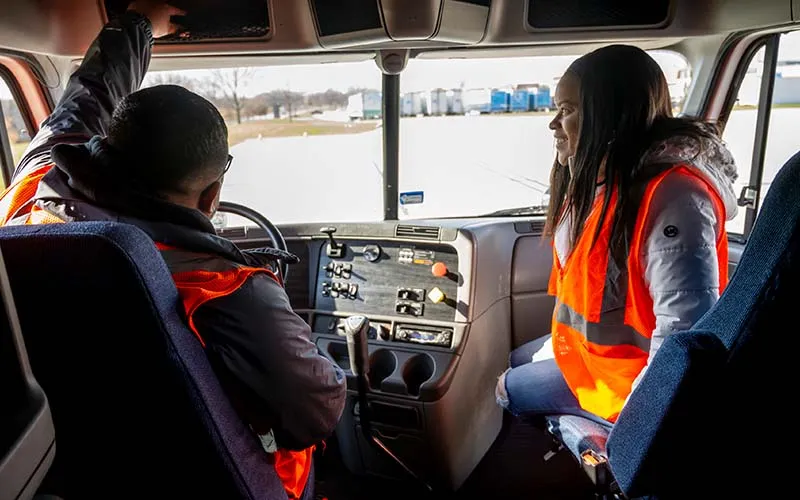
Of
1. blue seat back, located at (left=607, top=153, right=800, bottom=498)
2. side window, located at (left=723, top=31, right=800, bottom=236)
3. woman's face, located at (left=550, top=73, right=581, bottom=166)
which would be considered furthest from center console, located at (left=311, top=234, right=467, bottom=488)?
side window, located at (left=723, top=31, right=800, bottom=236)

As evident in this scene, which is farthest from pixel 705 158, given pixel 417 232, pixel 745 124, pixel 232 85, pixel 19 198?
pixel 232 85

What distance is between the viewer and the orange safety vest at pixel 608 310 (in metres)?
1.54

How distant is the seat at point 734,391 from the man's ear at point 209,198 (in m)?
1.05

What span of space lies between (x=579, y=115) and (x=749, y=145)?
1583 millimetres

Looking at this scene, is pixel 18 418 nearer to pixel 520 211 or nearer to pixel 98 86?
pixel 98 86

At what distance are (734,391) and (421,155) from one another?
2.07 meters

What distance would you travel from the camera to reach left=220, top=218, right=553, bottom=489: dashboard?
2506 mm

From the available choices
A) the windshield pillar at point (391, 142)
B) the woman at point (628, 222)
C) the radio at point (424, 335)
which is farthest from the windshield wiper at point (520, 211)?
the woman at point (628, 222)

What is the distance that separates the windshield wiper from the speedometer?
64 centimetres

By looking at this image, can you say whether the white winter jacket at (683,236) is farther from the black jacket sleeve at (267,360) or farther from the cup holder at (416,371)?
the cup holder at (416,371)

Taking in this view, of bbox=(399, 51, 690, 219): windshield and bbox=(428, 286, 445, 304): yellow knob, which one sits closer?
bbox=(428, 286, 445, 304): yellow knob

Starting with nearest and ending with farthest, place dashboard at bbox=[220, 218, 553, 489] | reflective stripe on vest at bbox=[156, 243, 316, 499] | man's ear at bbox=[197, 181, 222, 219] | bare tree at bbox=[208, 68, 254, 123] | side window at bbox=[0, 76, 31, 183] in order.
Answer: reflective stripe on vest at bbox=[156, 243, 316, 499] → man's ear at bbox=[197, 181, 222, 219] → side window at bbox=[0, 76, 31, 183] → dashboard at bbox=[220, 218, 553, 489] → bare tree at bbox=[208, 68, 254, 123]

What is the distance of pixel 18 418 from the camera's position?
26.9 inches

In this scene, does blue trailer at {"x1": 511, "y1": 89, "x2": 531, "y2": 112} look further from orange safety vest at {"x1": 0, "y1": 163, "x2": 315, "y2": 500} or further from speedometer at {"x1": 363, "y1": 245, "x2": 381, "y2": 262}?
orange safety vest at {"x1": 0, "y1": 163, "x2": 315, "y2": 500}
